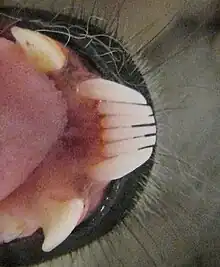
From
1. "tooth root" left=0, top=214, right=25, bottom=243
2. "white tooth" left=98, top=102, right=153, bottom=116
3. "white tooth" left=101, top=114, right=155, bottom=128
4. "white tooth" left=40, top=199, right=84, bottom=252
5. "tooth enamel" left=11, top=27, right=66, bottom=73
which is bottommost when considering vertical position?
"tooth root" left=0, top=214, right=25, bottom=243

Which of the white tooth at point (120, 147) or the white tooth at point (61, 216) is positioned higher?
the white tooth at point (120, 147)

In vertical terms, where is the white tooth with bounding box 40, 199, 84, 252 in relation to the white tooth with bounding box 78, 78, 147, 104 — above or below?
below

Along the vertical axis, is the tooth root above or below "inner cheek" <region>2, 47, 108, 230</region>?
below

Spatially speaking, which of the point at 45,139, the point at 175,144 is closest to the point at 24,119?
the point at 45,139

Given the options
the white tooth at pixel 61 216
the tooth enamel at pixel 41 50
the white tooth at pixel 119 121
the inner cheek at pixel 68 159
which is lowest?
the white tooth at pixel 61 216

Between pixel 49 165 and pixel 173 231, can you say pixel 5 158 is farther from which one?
pixel 173 231

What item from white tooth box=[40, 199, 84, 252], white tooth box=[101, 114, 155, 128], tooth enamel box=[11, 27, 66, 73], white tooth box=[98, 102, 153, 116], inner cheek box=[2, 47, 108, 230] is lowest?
white tooth box=[40, 199, 84, 252]

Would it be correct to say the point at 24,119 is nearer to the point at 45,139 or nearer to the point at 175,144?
the point at 45,139
